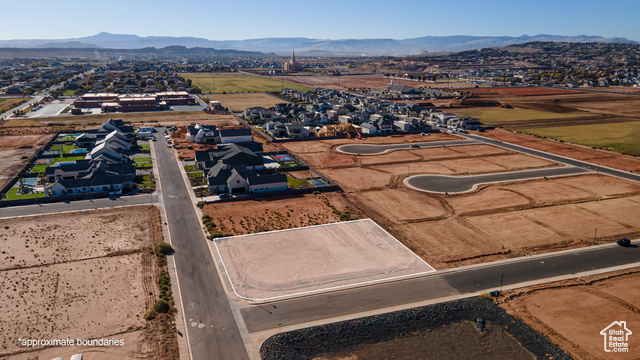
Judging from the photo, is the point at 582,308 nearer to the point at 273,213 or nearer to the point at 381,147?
the point at 273,213

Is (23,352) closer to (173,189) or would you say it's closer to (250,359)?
(250,359)

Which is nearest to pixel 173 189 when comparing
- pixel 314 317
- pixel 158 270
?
pixel 158 270

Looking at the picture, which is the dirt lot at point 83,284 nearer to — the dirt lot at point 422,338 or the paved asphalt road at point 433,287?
the paved asphalt road at point 433,287

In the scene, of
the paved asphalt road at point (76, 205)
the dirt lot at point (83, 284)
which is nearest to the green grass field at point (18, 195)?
the paved asphalt road at point (76, 205)

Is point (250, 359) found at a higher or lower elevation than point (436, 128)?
lower

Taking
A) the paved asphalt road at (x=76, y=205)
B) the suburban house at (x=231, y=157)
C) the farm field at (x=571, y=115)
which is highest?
the farm field at (x=571, y=115)

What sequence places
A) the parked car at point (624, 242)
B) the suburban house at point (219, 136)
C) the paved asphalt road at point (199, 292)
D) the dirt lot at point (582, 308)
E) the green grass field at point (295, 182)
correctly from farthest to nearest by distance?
the suburban house at point (219, 136), the green grass field at point (295, 182), the parked car at point (624, 242), the dirt lot at point (582, 308), the paved asphalt road at point (199, 292)

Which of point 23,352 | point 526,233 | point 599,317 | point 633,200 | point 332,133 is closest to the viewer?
point 23,352
